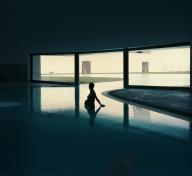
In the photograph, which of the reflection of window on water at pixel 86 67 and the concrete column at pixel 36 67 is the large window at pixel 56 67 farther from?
the concrete column at pixel 36 67

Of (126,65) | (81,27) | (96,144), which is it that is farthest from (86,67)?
(96,144)

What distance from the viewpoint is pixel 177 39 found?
448 inches

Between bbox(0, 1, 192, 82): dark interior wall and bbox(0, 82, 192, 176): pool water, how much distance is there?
620 cm

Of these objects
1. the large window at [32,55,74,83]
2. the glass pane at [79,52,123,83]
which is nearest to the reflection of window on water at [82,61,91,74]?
the glass pane at [79,52,123,83]

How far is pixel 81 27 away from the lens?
14.7m

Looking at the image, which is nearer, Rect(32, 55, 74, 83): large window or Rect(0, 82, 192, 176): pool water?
Rect(0, 82, 192, 176): pool water

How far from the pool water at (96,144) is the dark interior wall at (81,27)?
6.20 metres

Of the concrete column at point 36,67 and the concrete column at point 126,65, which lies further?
the concrete column at point 36,67

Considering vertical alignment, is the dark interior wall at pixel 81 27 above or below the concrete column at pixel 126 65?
above

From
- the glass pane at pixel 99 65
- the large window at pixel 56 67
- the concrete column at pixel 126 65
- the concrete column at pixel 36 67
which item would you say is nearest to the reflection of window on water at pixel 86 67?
the glass pane at pixel 99 65

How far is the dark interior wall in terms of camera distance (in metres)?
11.8

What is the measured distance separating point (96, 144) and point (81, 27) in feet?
36.8

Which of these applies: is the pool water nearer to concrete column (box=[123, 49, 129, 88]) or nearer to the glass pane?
concrete column (box=[123, 49, 129, 88])

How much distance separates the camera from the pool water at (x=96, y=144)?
10.2ft
